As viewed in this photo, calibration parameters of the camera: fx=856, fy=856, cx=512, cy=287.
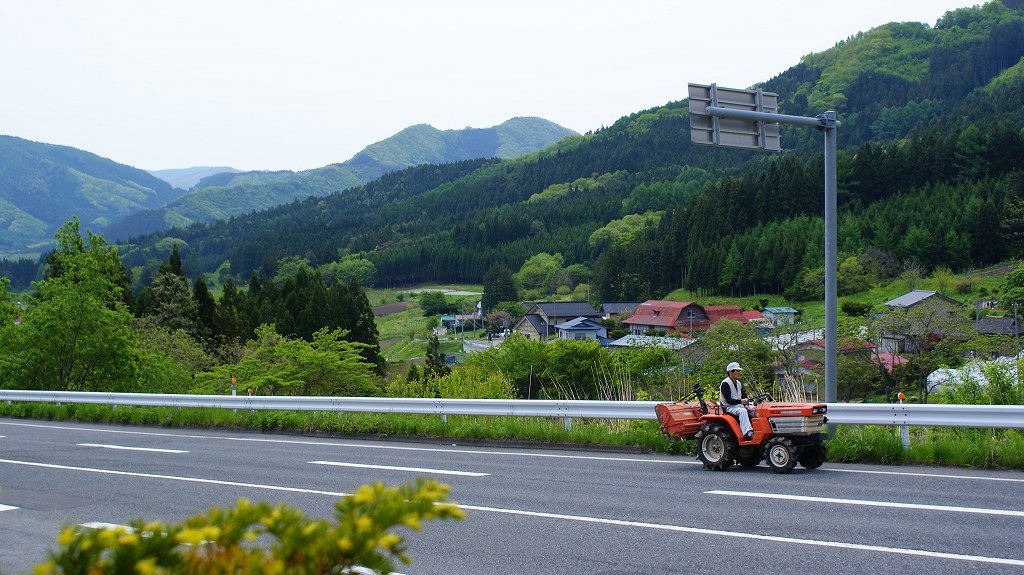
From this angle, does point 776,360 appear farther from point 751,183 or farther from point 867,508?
point 751,183

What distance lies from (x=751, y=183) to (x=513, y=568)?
12616 cm

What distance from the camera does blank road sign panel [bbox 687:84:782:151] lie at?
13867mm

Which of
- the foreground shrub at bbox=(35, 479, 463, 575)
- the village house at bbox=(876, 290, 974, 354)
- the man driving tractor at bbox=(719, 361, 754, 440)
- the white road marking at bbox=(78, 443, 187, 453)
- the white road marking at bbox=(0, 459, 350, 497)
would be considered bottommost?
the white road marking at bbox=(78, 443, 187, 453)

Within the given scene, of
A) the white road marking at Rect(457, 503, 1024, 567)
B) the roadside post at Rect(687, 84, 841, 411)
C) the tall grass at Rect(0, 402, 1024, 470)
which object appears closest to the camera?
the white road marking at Rect(457, 503, 1024, 567)

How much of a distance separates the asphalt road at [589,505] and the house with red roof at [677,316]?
87.2 metres

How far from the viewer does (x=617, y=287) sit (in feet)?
449

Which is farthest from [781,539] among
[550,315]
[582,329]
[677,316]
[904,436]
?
[550,315]

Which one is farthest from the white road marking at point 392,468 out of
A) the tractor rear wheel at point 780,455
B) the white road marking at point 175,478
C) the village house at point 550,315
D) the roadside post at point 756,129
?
the village house at point 550,315

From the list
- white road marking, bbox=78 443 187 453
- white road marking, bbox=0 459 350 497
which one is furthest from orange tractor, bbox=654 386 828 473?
white road marking, bbox=78 443 187 453

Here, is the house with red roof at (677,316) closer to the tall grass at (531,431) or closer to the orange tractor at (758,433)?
the tall grass at (531,431)

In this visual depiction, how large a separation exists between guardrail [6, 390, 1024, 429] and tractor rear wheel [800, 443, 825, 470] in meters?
1.31

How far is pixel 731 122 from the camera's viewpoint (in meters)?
14.3

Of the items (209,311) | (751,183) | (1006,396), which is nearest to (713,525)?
(1006,396)

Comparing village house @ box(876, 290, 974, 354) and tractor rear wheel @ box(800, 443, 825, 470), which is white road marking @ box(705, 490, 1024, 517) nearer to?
tractor rear wheel @ box(800, 443, 825, 470)
